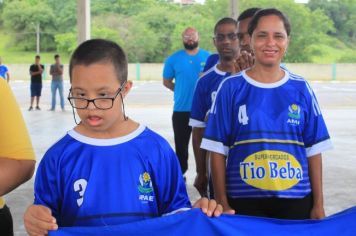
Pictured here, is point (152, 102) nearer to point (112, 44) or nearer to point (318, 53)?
point (112, 44)

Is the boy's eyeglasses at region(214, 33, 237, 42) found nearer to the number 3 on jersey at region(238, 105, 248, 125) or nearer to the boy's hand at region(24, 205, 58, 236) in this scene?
the number 3 on jersey at region(238, 105, 248, 125)

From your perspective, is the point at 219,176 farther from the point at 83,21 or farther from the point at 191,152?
the point at 83,21

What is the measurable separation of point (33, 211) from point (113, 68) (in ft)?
1.82

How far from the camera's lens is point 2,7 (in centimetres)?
5897

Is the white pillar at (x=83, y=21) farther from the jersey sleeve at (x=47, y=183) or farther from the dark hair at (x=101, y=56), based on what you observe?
the jersey sleeve at (x=47, y=183)

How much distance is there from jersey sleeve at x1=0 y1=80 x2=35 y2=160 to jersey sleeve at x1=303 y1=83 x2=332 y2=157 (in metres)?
1.36

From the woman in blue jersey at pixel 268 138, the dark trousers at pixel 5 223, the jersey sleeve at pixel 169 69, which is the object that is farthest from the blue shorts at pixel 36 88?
the dark trousers at pixel 5 223

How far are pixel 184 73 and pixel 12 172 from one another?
15.2 ft

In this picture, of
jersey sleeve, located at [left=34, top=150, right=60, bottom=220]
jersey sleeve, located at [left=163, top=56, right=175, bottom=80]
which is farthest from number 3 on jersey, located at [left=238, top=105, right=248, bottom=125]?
jersey sleeve, located at [left=163, top=56, right=175, bottom=80]

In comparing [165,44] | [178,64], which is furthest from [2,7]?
[178,64]

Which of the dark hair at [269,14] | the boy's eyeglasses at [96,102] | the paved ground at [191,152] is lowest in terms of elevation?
the paved ground at [191,152]

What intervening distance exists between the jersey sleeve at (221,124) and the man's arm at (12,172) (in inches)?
41.7

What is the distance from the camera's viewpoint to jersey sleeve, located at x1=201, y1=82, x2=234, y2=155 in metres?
2.90

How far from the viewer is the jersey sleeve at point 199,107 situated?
13.6ft
